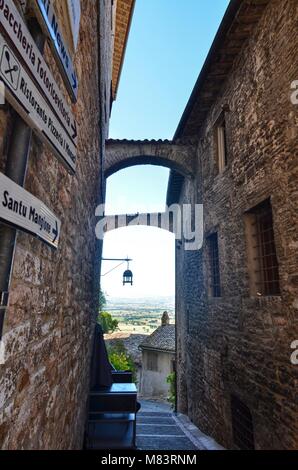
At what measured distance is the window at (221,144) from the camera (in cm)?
623

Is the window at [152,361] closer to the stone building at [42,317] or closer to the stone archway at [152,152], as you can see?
the stone archway at [152,152]

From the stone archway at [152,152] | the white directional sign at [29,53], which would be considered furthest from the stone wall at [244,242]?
the white directional sign at [29,53]

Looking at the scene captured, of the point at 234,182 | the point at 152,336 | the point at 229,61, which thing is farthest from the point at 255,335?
the point at 152,336

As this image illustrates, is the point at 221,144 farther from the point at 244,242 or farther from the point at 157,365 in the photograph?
the point at 157,365

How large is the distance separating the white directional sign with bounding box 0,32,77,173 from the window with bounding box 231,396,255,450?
508cm

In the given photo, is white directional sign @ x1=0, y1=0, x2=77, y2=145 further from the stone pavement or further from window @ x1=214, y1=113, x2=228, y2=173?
the stone pavement

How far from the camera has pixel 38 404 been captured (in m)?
1.59

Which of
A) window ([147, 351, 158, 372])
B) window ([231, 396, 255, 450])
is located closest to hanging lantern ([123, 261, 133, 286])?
window ([231, 396, 255, 450])

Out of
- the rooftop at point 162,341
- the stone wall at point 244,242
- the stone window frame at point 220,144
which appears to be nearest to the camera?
the stone wall at point 244,242

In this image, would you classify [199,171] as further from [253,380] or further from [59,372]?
[59,372]

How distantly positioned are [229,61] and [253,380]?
589 centimetres

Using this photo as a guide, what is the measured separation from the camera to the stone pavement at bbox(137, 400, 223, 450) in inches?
215

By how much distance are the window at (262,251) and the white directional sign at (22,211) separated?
12.4 feet

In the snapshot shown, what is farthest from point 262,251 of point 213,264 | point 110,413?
point 110,413
